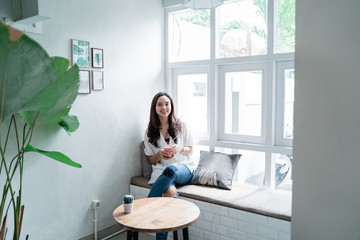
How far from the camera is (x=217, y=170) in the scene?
10.8 feet

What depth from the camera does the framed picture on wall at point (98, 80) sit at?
10.3 feet

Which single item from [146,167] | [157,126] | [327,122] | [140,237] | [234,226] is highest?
[327,122]

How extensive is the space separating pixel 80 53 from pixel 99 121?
72cm

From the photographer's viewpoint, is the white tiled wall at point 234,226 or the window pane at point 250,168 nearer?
the white tiled wall at point 234,226

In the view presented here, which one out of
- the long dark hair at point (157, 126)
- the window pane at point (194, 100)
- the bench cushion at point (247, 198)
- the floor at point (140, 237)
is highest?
the window pane at point (194, 100)

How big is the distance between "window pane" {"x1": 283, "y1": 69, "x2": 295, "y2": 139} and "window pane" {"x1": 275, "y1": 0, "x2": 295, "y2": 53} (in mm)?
247

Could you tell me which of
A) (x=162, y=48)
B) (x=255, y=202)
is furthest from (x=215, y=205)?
(x=162, y=48)

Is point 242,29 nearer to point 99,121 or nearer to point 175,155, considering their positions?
point 175,155

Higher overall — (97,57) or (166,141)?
(97,57)

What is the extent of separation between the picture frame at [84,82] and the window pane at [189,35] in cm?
132

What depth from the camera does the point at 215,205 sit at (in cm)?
291

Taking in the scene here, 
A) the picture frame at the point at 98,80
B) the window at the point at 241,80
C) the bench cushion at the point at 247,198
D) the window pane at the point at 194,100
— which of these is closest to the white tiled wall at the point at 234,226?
the bench cushion at the point at 247,198

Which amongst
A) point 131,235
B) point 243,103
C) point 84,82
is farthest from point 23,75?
point 243,103

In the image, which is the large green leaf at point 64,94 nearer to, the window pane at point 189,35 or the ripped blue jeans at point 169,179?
the ripped blue jeans at point 169,179
